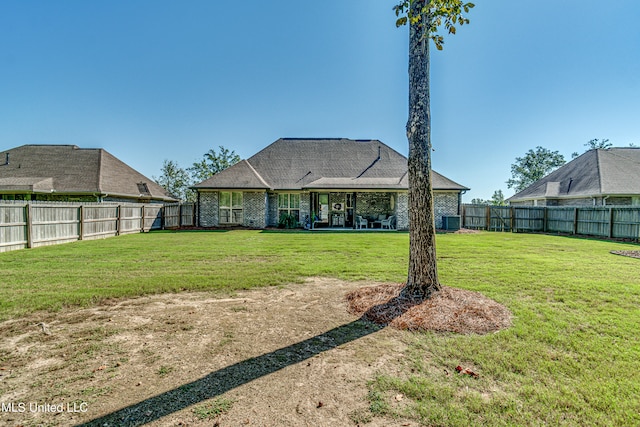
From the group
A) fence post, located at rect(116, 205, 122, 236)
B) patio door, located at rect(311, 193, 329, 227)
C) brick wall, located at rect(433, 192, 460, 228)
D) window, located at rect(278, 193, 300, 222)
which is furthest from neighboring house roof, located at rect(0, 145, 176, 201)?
brick wall, located at rect(433, 192, 460, 228)

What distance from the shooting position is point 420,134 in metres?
4.97

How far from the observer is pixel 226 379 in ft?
8.93

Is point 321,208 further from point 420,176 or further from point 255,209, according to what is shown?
point 420,176

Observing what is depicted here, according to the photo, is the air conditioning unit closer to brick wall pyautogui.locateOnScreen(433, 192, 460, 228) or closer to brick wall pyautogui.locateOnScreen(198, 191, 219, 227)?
brick wall pyautogui.locateOnScreen(433, 192, 460, 228)

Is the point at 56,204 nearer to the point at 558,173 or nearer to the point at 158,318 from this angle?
the point at 158,318

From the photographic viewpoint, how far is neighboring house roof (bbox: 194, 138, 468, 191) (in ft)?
65.4

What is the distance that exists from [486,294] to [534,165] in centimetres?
4683

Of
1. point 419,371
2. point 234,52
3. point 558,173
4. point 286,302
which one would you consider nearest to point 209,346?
point 286,302

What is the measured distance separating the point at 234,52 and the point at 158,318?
15.9 meters

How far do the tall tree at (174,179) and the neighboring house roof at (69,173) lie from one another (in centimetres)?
2053

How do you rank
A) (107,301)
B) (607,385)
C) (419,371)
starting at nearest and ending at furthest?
(607,385) → (419,371) → (107,301)

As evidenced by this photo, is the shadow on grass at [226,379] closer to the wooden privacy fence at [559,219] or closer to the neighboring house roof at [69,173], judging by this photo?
the wooden privacy fence at [559,219]

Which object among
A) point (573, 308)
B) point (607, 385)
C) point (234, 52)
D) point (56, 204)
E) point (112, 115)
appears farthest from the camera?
point (112, 115)

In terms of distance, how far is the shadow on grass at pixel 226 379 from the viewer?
2.21 meters
